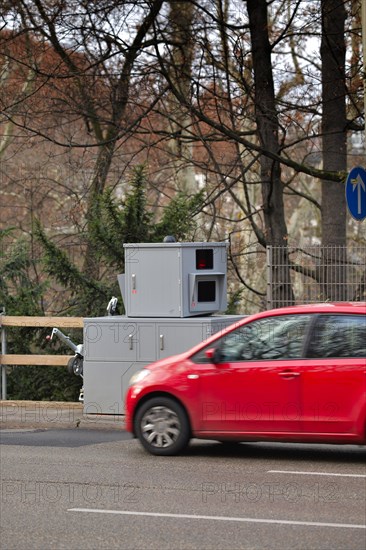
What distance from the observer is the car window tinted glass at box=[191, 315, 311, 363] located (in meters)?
11.1

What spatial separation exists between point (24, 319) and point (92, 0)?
7.01 metres

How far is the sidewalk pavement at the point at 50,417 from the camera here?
15.0 m

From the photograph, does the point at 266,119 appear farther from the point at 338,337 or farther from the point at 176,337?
the point at 338,337

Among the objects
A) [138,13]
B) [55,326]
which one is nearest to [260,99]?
[138,13]

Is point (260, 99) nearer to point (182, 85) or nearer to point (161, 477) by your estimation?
point (182, 85)

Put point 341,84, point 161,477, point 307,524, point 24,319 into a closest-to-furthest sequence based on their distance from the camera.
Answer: point 307,524
point 161,477
point 24,319
point 341,84

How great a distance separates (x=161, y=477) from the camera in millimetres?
10234

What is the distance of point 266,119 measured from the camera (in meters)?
20.5

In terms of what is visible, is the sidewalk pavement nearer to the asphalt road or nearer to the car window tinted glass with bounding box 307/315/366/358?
the asphalt road

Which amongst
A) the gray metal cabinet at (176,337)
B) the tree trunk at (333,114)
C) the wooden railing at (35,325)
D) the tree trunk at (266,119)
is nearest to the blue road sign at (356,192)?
the tree trunk at (333,114)

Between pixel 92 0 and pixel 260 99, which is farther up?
pixel 92 0

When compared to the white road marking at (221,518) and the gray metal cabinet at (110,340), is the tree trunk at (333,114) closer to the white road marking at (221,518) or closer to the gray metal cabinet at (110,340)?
the gray metal cabinet at (110,340)

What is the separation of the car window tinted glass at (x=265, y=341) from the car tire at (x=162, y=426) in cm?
58


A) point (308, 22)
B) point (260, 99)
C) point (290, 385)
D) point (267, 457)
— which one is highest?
point (308, 22)
